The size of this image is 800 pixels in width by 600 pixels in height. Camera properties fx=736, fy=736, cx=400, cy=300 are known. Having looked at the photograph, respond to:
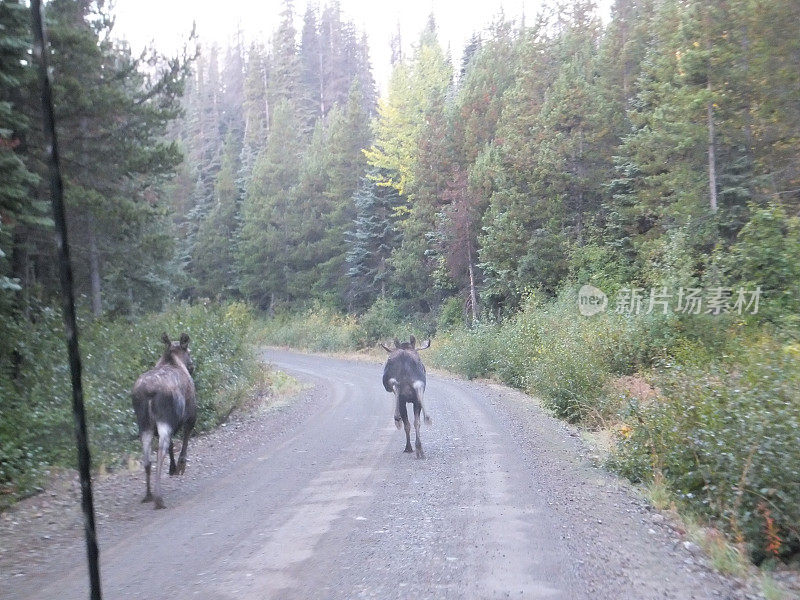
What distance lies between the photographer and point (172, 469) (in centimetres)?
1093

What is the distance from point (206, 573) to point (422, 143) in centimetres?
3745

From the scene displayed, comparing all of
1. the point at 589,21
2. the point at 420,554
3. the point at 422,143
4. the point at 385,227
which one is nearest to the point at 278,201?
the point at 385,227

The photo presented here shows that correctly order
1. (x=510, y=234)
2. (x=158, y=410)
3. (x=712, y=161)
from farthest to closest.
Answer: (x=510, y=234) < (x=712, y=161) < (x=158, y=410)

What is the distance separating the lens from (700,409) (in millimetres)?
8586

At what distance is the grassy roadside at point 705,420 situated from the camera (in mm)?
6777

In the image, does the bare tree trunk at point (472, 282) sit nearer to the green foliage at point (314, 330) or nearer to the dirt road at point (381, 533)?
the green foliage at point (314, 330)

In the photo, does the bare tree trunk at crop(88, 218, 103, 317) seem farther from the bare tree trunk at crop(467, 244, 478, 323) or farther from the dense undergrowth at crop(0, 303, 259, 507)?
the bare tree trunk at crop(467, 244, 478, 323)

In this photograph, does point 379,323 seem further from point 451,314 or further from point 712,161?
point 712,161

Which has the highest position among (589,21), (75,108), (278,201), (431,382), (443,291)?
(589,21)

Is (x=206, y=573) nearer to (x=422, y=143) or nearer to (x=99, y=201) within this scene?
(x=99, y=201)

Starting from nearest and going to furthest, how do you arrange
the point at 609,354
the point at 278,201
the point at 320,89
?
1. the point at 609,354
2. the point at 278,201
3. the point at 320,89

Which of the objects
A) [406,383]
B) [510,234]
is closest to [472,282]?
Answer: [510,234]

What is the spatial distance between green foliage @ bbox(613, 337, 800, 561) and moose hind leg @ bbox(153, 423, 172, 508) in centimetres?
609

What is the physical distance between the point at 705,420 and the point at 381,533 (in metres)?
3.87
